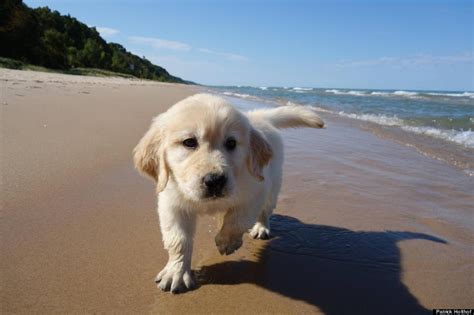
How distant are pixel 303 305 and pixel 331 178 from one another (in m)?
2.37

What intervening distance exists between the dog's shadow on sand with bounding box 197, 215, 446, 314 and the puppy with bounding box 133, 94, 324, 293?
22 centimetres

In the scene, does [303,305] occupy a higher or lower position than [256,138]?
lower

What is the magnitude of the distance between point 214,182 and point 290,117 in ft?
5.24

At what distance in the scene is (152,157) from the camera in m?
2.35

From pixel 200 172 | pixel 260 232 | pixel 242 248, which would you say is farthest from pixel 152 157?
pixel 260 232

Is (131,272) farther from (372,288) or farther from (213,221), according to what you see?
(372,288)

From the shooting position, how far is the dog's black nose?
78.0 inches

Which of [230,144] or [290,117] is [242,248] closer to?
[230,144]

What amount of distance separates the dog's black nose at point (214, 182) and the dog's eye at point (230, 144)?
0.32 m

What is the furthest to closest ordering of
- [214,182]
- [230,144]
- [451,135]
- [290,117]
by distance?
[451,135] → [290,117] → [230,144] → [214,182]

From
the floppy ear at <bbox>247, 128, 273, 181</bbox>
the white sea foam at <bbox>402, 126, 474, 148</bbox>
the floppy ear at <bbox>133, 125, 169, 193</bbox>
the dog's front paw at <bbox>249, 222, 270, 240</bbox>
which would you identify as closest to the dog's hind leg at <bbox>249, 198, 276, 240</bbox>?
the dog's front paw at <bbox>249, 222, 270, 240</bbox>

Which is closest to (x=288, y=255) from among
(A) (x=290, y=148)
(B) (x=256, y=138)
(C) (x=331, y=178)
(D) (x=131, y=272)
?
(B) (x=256, y=138)

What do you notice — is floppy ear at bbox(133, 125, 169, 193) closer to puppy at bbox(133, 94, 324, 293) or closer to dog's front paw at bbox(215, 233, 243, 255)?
puppy at bbox(133, 94, 324, 293)

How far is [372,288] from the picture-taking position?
213cm
